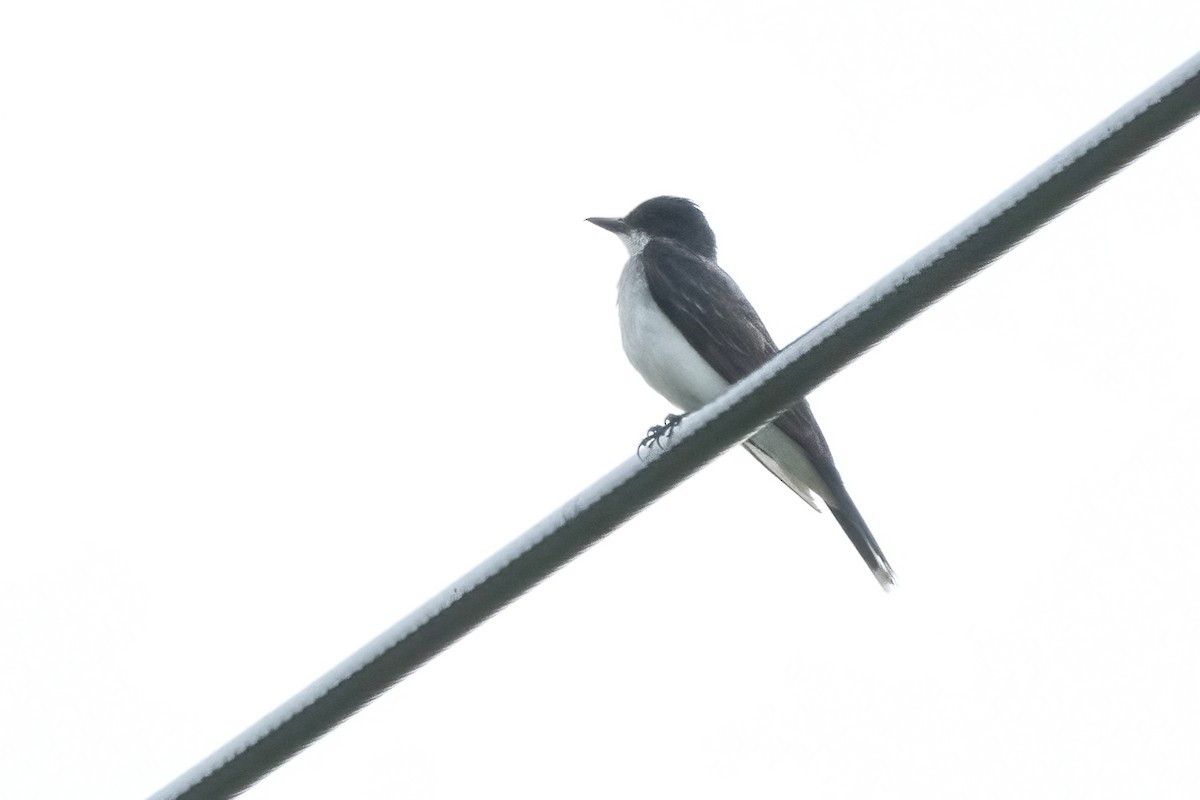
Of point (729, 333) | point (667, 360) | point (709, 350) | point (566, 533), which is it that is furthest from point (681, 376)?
point (566, 533)

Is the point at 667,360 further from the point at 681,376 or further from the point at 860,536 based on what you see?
the point at 860,536

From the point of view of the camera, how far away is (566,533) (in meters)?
4.01

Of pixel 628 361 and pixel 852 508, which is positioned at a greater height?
pixel 628 361

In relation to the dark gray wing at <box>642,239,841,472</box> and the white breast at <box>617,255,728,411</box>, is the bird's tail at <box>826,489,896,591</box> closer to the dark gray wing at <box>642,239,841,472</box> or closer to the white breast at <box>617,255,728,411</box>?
the dark gray wing at <box>642,239,841,472</box>

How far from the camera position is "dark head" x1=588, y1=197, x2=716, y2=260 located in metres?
10.1

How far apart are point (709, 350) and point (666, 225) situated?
2203 millimetres

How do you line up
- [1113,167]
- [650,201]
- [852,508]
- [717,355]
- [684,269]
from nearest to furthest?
[1113,167] < [852,508] < [717,355] < [684,269] < [650,201]

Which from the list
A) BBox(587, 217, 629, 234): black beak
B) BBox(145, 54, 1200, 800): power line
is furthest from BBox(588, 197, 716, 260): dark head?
BBox(145, 54, 1200, 800): power line

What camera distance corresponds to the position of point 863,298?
386 centimetres

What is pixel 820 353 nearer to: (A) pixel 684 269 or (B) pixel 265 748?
(B) pixel 265 748

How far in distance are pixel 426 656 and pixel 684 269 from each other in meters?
5.07

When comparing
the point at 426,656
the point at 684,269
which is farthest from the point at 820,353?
the point at 684,269

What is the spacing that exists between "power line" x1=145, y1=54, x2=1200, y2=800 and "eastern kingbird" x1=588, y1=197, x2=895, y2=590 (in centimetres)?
305

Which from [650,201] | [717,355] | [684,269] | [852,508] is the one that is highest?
[650,201]
